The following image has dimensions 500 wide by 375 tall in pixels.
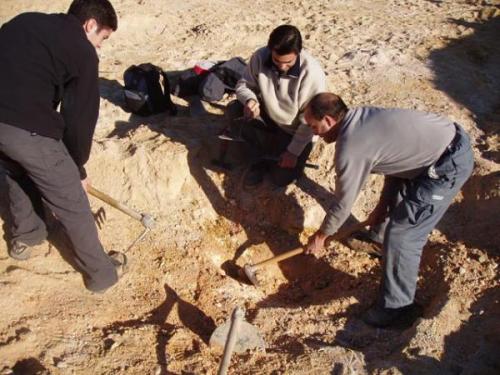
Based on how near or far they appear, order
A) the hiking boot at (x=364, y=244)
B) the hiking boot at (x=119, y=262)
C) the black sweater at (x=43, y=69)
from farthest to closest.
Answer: the hiking boot at (x=364, y=244), the hiking boot at (x=119, y=262), the black sweater at (x=43, y=69)

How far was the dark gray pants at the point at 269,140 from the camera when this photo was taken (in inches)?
180

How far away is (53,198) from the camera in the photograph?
126 inches

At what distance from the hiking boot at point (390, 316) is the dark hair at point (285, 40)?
2113 millimetres

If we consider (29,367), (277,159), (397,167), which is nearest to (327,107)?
(397,167)

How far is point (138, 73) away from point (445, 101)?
366cm

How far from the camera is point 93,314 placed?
3.47 metres

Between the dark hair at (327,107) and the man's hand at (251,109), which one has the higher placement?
the dark hair at (327,107)

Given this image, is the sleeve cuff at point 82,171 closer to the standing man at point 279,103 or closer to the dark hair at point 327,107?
the standing man at point 279,103

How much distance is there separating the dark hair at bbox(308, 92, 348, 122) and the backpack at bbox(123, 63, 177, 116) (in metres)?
2.67

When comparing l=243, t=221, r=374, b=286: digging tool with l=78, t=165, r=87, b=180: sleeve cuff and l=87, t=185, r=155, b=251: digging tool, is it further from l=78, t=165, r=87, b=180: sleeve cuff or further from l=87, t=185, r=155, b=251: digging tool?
l=78, t=165, r=87, b=180: sleeve cuff

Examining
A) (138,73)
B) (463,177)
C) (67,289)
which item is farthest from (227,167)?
(463,177)

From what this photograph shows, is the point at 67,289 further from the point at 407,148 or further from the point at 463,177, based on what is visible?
the point at 463,177

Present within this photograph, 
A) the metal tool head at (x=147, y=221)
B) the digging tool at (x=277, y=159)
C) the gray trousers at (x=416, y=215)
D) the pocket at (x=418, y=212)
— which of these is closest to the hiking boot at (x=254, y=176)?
the digging tool at (x=277, y=159)

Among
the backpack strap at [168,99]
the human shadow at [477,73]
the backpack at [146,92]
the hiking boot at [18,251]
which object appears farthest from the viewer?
the human shadow at [477,73]
